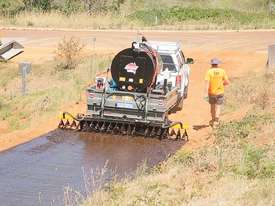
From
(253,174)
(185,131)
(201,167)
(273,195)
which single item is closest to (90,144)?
(185,131)

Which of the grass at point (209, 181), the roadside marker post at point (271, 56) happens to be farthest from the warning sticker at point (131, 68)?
the roadside marker post at point (271, 56)

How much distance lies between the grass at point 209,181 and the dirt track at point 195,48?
14.2 feet

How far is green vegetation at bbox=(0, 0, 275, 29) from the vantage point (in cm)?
4638

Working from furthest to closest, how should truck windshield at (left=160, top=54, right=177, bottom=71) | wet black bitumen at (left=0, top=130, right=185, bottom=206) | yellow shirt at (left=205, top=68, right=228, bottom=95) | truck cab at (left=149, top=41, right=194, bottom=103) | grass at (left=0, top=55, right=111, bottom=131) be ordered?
grass at (left=0, top=55, right=111, bottom=131) < truck windshield at (left=160, top=54, right=177, bottom=71) < truck cab at (left=149, top=41, right=194, bottom=103) < yellow shirt at (left=205, top=68, right=228, bottom=95) < wet black bitumen at (left=0, top=130, right=185, bottom=206)

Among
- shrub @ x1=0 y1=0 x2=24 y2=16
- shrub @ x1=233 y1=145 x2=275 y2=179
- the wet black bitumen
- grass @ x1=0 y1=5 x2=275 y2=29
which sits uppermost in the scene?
shrub @ x1=0 y1=0 x2=24 y2=16

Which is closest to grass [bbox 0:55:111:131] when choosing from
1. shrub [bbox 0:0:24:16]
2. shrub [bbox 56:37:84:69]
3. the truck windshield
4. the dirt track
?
shrub [bbox 56:37:84:69]

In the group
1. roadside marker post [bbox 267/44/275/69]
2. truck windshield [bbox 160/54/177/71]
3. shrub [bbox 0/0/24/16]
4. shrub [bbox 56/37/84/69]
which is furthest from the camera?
shrub [bbox 0/0/24/16]

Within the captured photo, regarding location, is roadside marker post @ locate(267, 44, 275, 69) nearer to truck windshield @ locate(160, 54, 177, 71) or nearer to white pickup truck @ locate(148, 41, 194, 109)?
white pickup truck @ locate(148, 41, 194, 109)

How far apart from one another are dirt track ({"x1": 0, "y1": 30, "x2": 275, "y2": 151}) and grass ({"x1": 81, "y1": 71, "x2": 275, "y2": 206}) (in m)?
4.33

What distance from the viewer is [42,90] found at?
26.6 m

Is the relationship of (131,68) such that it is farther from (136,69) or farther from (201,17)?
(201,17)

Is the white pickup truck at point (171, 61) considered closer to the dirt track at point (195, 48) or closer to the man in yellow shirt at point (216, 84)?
the dirt track at point (195, 48)

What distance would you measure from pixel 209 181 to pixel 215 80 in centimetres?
704

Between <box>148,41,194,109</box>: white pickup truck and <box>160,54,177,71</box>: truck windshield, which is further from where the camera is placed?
<box>160,54,177,71</box>: truck windshield
